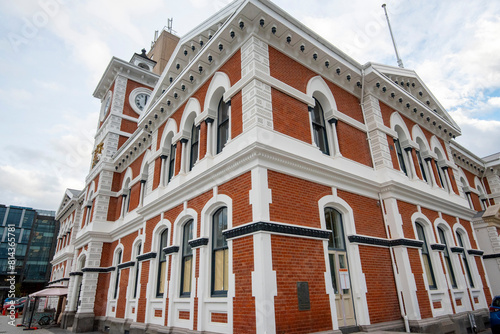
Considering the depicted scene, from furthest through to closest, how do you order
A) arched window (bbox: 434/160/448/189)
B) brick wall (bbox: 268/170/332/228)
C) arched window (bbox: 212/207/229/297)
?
arched window (bbox: 434/160/448/189) < arched window (bbox: 212/207/229/297) < brick wall (bbox: 268/170/332/228)

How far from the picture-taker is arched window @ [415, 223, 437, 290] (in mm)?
11070

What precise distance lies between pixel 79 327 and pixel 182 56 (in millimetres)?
14886

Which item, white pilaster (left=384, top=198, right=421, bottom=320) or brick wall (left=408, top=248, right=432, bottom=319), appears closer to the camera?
white pilaster (left=384, top=198, right=421, bottom=320)

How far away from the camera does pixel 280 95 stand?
30.2ft

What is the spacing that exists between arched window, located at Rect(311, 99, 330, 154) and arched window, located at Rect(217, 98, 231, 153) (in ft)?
9.68

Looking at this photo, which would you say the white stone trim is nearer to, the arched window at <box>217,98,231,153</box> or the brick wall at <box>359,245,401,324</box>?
the arched window at <box>217,98,231,153</box>

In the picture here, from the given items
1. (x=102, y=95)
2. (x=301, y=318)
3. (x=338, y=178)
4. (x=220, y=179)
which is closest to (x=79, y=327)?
(x=220, y=179)

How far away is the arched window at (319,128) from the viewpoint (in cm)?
1050

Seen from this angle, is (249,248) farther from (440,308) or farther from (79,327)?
(79,327)

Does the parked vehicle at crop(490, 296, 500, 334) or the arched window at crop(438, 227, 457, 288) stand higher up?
the arched window at crop(438, 227, 457, 288)

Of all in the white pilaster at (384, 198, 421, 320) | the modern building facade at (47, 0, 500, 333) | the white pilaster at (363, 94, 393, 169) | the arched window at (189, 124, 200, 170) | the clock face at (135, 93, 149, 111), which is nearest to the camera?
the modern building facade at (47, 0, 500, 333)

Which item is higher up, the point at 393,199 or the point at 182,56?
the point at 182,56

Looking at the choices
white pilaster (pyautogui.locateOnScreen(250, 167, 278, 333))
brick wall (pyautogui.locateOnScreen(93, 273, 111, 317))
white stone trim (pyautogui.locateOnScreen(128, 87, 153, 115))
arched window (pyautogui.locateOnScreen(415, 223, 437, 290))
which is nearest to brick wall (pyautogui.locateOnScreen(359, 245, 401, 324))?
arched window (pyautogui.locateOnScreen(415, 223, 437, 290))

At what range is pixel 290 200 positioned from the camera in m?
8.02
